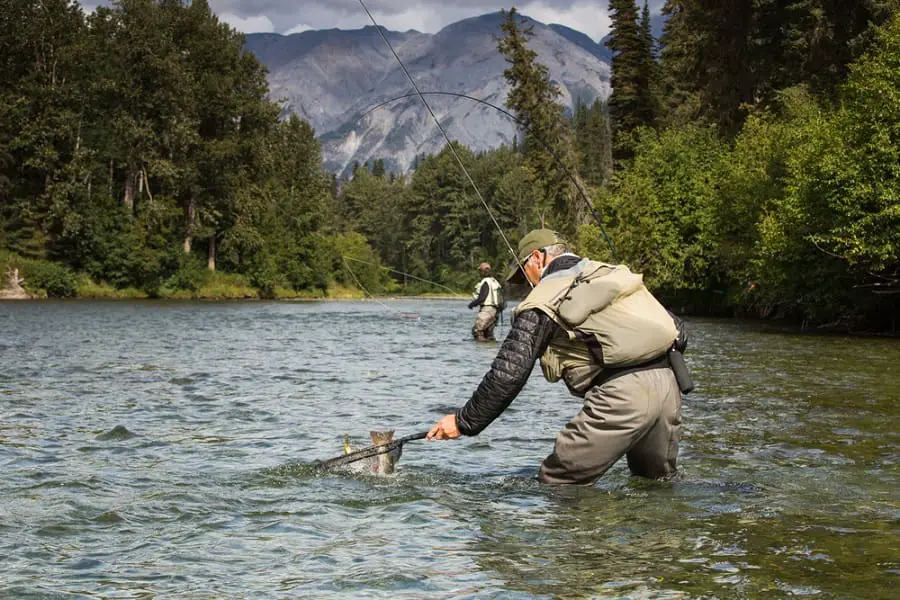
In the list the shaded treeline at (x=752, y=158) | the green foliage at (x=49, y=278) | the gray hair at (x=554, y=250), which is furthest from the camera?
the green foliage at (x=49, y=278)

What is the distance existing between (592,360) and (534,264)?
86 centimetres

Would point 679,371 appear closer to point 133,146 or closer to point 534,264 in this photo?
point 534,264

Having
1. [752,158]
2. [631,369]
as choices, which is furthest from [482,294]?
[631,369]

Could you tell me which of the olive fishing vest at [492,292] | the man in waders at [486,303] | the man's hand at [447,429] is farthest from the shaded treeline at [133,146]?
the man's hand at [447,429]

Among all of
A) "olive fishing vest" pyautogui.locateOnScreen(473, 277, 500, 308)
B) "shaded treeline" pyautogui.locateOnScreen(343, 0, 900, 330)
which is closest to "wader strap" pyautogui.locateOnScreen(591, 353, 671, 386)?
"shaded treeline" pyautogui.locateOnScreen(343, 0, 900, 330)

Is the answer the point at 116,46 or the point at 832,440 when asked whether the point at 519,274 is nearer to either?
the point at 832,440

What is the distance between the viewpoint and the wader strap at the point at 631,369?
729 centimetres

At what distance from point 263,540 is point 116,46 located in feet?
228

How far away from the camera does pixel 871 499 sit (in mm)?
8039

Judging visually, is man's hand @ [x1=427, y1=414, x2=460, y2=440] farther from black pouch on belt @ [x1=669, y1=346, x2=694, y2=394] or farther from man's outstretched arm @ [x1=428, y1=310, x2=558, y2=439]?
black pouch on belt @ [x1=669, y1=346, x2=694, y2=394]

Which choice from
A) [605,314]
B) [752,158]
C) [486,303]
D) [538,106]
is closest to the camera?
[605,314]

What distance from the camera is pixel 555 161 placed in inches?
914

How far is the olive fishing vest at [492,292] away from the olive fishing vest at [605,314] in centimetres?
1838

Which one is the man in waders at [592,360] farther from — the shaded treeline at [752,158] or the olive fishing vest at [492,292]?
the olive fishing vest at [492,292]
